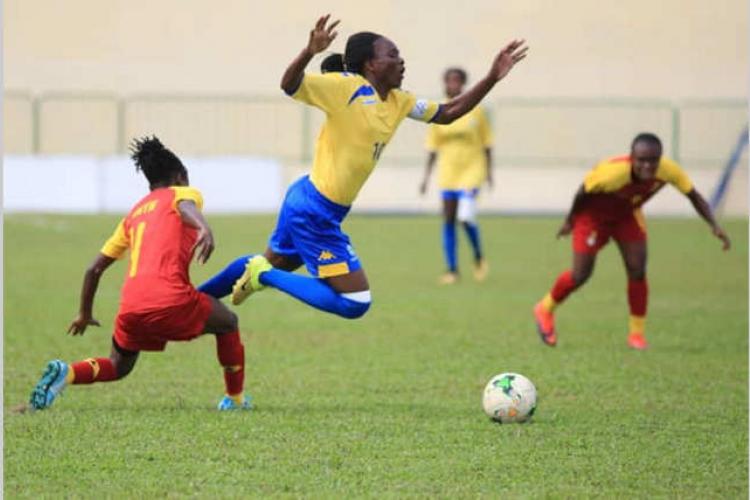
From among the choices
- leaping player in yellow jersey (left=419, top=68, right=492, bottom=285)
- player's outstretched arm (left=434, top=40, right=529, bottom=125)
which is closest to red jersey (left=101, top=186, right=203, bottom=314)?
player's outstretched arm (left=434, top=40, right=529, bottom=125)

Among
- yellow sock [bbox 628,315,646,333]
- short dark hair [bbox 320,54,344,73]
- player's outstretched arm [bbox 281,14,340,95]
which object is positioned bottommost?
yellow sock [bbox 628,315,646,333]

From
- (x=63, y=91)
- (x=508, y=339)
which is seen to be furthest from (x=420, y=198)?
(x=508, y=339)

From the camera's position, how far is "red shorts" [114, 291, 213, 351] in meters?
7.84

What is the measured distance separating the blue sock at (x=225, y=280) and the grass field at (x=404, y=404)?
2.10 feet

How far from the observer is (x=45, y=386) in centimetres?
812

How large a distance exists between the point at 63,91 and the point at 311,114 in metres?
4.97

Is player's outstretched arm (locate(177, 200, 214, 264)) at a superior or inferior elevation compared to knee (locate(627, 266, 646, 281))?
superior

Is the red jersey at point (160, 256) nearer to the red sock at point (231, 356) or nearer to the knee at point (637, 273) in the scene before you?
the red sock at point (231, 356)

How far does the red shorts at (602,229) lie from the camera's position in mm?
11586

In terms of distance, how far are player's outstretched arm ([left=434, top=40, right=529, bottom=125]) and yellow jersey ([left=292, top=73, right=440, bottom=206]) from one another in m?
0.22

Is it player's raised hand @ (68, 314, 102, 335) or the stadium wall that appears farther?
the stadium wall

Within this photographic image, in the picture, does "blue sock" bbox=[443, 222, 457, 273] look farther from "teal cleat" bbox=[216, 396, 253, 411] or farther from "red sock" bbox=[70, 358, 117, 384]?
"red sock" bbox=[70, 358, 117, 384]

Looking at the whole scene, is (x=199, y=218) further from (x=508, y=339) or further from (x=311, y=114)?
(x=311, y=114)

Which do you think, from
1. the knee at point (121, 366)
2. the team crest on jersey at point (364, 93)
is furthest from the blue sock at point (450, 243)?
the knee at point (121, 366)
